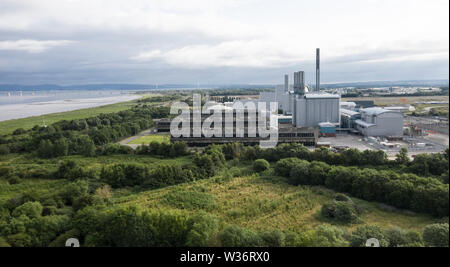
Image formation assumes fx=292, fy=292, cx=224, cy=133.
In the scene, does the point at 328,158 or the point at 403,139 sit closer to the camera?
the point at 328,158

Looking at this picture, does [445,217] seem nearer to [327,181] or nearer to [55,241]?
[327,181]

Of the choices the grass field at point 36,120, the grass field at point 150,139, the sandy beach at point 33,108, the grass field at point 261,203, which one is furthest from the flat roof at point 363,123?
the sandy beach at point 33,108

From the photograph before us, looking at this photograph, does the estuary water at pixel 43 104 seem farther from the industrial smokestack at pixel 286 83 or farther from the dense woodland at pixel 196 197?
the industrial smokestack at pixel 286 83

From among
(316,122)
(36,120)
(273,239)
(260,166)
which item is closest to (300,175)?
(260,166)

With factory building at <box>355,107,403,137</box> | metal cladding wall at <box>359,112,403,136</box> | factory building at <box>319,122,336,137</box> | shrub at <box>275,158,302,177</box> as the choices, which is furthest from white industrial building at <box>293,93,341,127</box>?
shrub at <box>275,158,302,177</box>

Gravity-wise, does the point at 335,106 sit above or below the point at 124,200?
above
